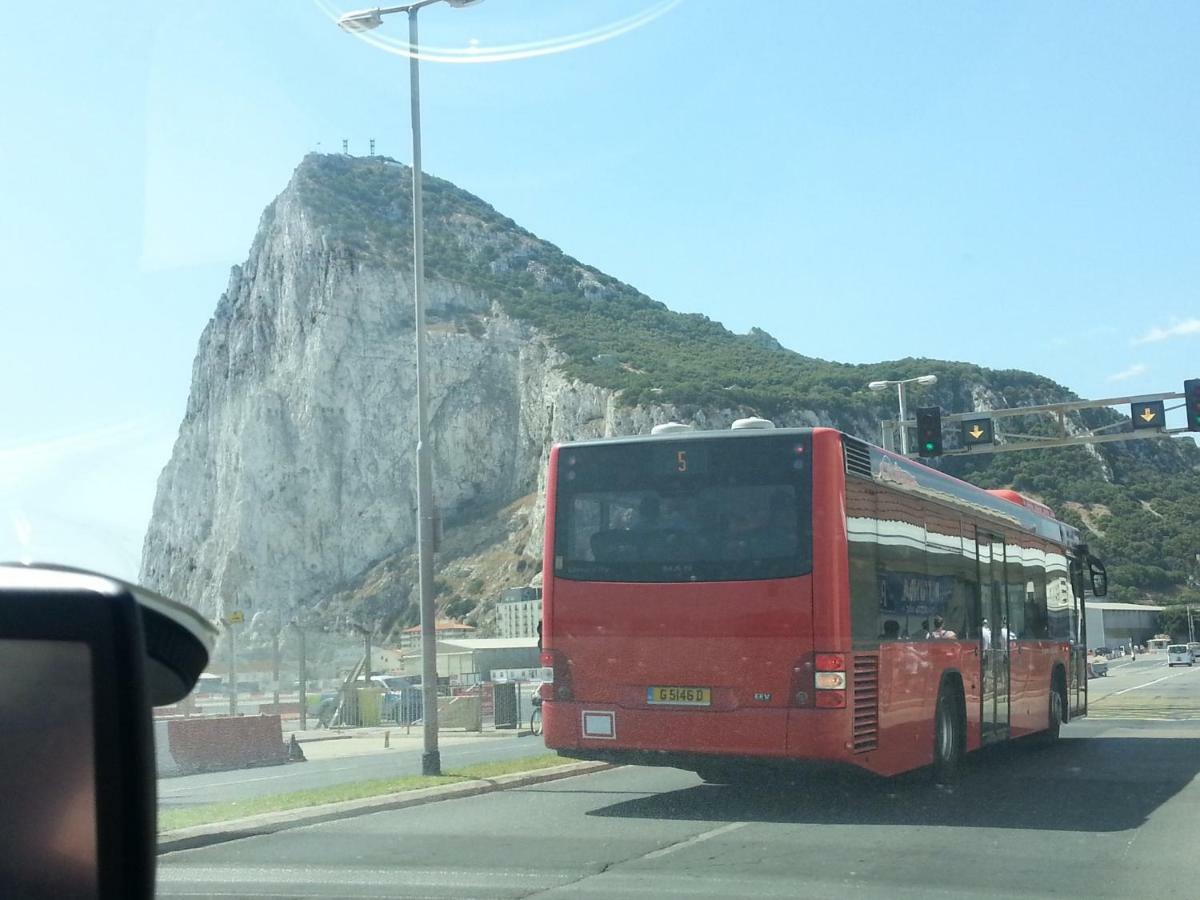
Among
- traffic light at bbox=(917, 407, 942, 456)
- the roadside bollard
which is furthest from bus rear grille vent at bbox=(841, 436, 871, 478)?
traffic light at bbox=(917, 407, 942, 456)

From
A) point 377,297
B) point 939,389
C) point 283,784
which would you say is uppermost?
point 377,297

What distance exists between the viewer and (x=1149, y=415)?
29578mm

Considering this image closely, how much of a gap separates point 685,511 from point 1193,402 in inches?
754

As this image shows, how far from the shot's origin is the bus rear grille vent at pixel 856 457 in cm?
1194

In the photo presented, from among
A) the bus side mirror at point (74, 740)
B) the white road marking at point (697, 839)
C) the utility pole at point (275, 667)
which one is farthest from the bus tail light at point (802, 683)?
the utility pole at point (275, 667)

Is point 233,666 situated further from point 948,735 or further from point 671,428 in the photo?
point 948,735

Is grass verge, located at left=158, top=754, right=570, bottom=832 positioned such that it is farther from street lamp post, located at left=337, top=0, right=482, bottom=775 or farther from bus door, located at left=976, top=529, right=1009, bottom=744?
bus door, located at left=976, top=529, right=1009, bottom=744

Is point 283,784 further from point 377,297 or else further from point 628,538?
point 377,297

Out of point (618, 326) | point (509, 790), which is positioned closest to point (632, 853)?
point (509, 790)

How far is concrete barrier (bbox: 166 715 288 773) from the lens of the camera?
21719 millimetres

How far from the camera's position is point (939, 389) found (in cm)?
10156

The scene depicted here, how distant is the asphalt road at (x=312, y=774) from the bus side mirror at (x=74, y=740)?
1263 cm

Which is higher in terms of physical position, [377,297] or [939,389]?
[377,297]

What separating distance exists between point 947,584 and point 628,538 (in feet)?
12.0
